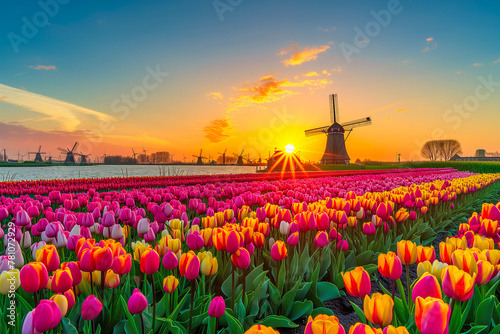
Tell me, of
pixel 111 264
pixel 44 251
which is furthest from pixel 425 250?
pixel 44 251

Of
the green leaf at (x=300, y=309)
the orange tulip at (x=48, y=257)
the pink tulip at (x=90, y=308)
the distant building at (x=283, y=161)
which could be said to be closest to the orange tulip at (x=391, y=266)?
the green leaf at (x=300, y=309)

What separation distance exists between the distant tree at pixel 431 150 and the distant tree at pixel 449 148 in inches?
33.9

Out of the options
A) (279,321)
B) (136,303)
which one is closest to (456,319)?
(279,321)

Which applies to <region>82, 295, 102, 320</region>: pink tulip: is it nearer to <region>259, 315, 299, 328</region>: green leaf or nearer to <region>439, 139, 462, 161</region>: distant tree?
<region>259, 315, 299, 328</region>: green leaf

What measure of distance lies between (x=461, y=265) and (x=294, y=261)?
1409mm

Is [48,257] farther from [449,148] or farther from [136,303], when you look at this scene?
[449,148]

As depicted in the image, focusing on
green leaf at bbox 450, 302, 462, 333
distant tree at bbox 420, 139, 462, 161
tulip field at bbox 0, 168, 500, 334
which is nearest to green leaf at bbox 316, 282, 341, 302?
tulip field at bbox 0, 168, 500, 334

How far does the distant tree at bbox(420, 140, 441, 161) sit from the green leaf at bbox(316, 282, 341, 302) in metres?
119

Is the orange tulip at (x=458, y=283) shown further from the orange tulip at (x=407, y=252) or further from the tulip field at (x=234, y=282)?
the orange tulip at (x=407, y=252)

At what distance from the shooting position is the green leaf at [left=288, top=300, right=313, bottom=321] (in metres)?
2.46

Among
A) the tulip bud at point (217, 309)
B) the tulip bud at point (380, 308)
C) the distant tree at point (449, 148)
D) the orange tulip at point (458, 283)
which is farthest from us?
the distant tree at point (449, 148)

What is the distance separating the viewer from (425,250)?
2098 millimetres

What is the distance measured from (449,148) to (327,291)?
394 ft

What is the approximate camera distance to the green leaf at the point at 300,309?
8.07ft
